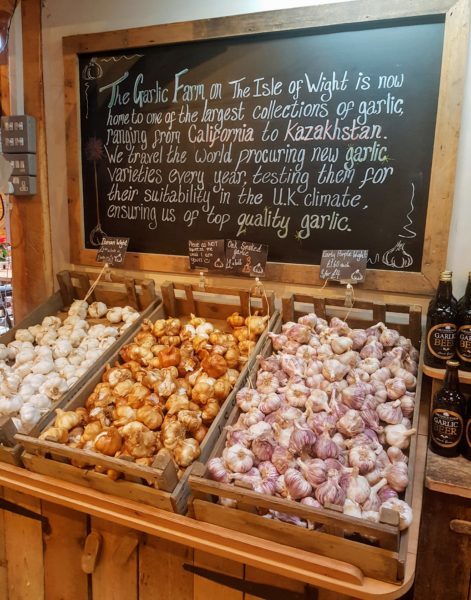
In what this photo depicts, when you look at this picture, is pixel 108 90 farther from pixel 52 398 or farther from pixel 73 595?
pixel 73 595

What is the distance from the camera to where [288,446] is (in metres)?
1.46

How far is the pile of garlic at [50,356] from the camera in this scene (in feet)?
5.99

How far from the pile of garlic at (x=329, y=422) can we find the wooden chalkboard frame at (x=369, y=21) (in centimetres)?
29

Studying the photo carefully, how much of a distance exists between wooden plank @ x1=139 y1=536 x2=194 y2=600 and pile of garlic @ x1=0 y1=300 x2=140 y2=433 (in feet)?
2.15

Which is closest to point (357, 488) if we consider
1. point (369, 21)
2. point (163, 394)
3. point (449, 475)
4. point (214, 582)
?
point (449, 475)

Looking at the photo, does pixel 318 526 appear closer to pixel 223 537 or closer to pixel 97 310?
pixel 223 537

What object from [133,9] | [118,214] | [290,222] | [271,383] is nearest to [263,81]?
[290,222]

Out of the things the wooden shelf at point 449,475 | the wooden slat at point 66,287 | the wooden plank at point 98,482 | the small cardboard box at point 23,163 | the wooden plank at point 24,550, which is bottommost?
the wooden plank at point 24,550

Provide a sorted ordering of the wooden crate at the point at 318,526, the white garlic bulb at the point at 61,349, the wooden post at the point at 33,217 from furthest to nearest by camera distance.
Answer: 1. the wooden post at the point at 33,217
2. the white garlic bulb at the point at 61,349
3. the wooden crate at the point at 318,526

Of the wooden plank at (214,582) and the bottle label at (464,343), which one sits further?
the bottle label at (464,343)

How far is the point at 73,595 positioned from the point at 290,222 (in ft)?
5.68

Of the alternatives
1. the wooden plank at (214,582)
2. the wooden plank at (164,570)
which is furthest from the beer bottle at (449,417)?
the wooden plank at (164,570)

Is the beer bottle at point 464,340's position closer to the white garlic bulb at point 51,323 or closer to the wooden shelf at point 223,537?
the wooden shelf at point 223,537

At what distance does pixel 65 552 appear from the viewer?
1.64 m
